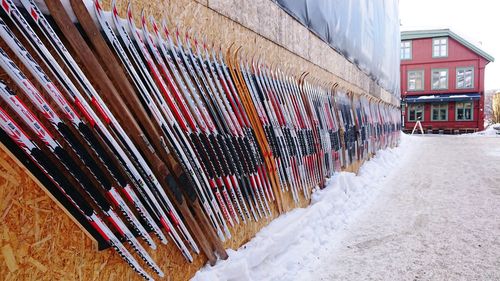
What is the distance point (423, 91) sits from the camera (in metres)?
27.1

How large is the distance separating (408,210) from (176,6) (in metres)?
4.19

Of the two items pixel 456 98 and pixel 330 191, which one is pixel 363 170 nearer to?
pixel 330 191

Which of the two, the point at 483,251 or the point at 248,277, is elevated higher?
the point at 248,277

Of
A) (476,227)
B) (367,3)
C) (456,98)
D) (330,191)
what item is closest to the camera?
(476,227)

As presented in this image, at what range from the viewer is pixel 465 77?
2619 cm

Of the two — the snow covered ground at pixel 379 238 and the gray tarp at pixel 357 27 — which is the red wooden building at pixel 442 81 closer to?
the gray tarp at pixel 357 27

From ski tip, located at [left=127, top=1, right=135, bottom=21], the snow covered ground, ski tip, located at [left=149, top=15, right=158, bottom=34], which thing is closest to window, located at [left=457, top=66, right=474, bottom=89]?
the snow covered ground

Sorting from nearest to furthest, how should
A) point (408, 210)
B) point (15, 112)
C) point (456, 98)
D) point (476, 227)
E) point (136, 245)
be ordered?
point (15, 112) < point (136, 245) < point (476, 227) < point (408, 210) < point (456, 98)

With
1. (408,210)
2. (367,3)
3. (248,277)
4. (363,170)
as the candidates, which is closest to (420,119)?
(367,3)

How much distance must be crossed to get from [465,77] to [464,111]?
2.93 meters

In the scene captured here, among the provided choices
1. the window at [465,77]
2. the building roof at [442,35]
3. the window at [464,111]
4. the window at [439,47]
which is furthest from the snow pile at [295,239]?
the building roof at [442,35]

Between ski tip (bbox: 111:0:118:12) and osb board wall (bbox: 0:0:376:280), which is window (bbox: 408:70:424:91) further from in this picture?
ski tip (bbox: 111:0:118:12)

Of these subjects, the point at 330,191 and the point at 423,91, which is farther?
the point at 423,91

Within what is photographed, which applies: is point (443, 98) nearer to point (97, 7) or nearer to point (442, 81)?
point (442, 81)
